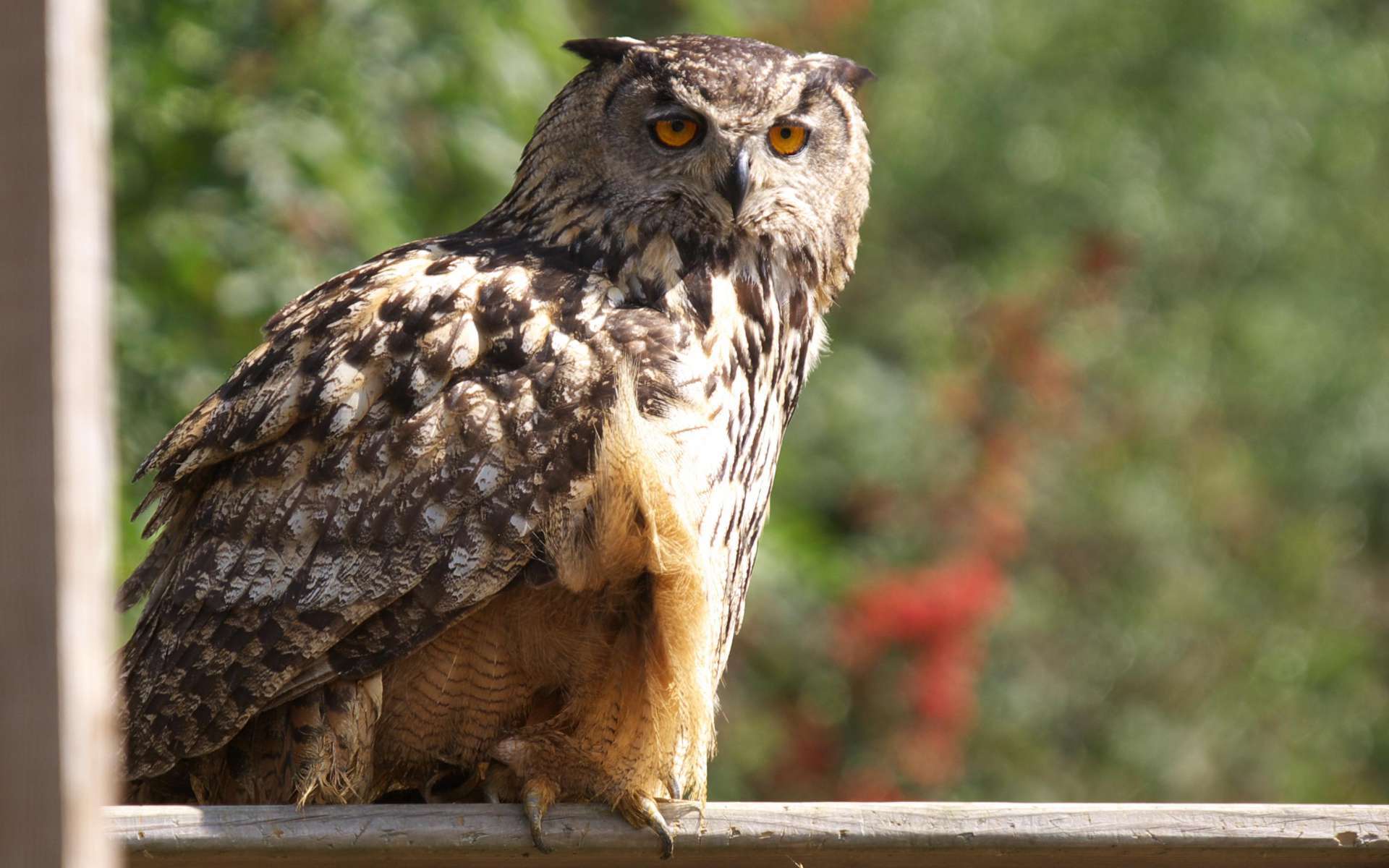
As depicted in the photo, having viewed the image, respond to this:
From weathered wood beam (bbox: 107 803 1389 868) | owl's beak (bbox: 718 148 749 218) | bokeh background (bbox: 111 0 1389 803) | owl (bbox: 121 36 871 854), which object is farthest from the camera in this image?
bokeh background (bbox: 111 0 1389 803)

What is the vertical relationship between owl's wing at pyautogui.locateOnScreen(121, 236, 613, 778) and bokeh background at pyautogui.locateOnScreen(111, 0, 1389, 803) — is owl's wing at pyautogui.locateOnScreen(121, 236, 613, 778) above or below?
above

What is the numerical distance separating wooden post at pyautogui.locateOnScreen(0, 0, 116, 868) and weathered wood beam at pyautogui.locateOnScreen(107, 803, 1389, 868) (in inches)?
39.2

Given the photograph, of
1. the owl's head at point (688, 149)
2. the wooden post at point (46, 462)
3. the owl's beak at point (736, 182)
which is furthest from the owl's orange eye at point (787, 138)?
the wooden post at point (46, 462)

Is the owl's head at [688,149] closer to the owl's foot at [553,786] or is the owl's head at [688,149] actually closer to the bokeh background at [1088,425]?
the owl's foot at [553,786]

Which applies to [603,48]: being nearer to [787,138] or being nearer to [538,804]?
[787,138]

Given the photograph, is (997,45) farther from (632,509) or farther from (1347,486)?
(632,509)

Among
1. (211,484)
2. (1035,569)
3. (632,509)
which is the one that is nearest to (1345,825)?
(632,509)

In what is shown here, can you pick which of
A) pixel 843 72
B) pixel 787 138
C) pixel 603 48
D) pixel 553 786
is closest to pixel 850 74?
pixel 843 72

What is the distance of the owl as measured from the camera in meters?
2.14

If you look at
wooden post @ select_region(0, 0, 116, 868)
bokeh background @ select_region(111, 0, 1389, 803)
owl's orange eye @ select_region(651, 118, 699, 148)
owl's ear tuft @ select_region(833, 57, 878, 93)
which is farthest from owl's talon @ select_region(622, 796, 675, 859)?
bokeh background @ select_region(111, 0, 1389, 803)

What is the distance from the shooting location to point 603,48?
8.91 feet

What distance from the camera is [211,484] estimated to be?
2.45m

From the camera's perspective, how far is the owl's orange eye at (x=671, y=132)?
2.60m

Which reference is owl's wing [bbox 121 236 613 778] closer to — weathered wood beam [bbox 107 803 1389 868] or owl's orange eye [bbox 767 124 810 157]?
weathered wood beam [bbox 107 803 1389 868]
